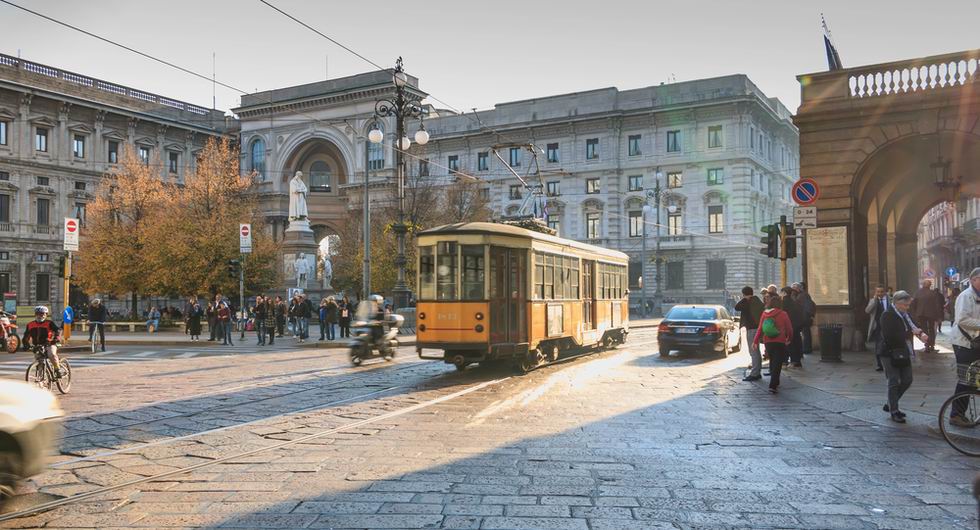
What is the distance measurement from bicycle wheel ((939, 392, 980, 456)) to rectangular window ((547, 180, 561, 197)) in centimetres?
5176

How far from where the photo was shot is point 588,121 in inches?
2282

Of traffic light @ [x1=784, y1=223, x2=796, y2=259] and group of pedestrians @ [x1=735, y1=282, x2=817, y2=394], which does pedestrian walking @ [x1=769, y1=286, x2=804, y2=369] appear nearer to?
group of pedestrians @ [x1=735, y1=282, x2=817, y2=394]

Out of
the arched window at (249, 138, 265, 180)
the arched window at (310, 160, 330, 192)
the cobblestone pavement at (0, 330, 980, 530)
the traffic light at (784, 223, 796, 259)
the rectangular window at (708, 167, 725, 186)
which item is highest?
the arched window at (249, 138, 265, 180)

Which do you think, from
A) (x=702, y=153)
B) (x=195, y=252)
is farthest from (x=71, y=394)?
(x=702, y=153)

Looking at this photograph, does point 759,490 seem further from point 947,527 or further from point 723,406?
point 723,406

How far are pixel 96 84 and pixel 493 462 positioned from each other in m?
63.5

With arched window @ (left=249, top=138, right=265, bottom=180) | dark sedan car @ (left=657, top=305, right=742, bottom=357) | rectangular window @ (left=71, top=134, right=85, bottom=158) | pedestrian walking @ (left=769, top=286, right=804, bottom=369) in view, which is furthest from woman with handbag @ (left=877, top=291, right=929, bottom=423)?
arched window @ (left=249, top=138, right=265, bottom=180)

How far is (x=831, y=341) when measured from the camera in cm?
1661

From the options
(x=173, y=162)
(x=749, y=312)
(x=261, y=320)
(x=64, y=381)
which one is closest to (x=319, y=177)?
(x=173, y=162)

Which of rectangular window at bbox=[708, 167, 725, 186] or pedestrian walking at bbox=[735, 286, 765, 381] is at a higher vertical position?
rectangular window at bbox=[708, 167, 725, 186]

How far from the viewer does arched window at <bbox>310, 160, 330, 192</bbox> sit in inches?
2773

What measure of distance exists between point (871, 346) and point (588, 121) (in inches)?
A: 1547

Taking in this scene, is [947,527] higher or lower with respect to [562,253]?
lower

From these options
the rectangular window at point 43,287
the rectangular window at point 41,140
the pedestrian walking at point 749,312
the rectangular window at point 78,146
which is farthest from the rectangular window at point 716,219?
the rectangular window at point 41,140
